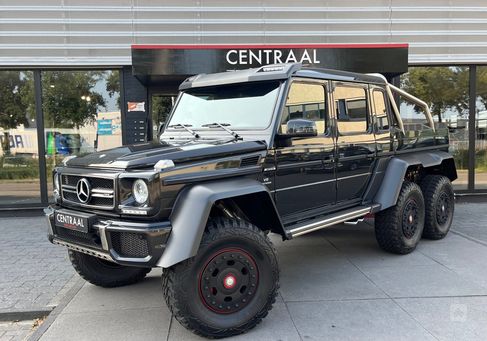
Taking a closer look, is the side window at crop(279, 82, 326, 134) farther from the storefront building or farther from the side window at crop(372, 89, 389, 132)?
the storefront building

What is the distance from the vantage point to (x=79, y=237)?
3.61 metres

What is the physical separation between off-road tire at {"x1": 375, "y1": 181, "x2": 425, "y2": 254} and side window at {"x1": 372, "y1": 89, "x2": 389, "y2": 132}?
820 millimetres

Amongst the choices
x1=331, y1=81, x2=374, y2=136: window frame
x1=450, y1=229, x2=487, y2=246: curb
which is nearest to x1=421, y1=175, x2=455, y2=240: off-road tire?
x1=450, y1=229, x2=487, y2=246: curb

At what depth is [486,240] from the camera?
633cm

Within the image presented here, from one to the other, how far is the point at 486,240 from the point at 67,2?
8.33 metres

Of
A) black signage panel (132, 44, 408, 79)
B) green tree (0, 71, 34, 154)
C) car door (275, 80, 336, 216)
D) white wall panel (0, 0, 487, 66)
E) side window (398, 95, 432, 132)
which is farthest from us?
green tree (0, 71, 34, 154)

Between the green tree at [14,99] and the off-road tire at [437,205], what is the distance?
7480 millimetres

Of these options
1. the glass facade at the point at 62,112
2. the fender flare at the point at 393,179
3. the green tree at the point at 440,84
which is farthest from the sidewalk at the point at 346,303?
the green tree at the point at 440,84

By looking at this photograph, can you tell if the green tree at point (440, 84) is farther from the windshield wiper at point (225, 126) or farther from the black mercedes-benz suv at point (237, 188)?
the windshield wiper at point (225, 126)

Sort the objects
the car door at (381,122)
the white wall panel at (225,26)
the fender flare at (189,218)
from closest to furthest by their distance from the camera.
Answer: the fender flare at (189,218)
the car door at (381,122)
the white wall panel at (225,26)

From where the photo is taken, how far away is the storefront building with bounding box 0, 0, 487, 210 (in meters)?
8.44

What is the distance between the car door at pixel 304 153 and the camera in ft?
13.3

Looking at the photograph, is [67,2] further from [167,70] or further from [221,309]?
[221,309]

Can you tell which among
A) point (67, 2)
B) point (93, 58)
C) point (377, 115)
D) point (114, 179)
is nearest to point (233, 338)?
point (114, 179)
